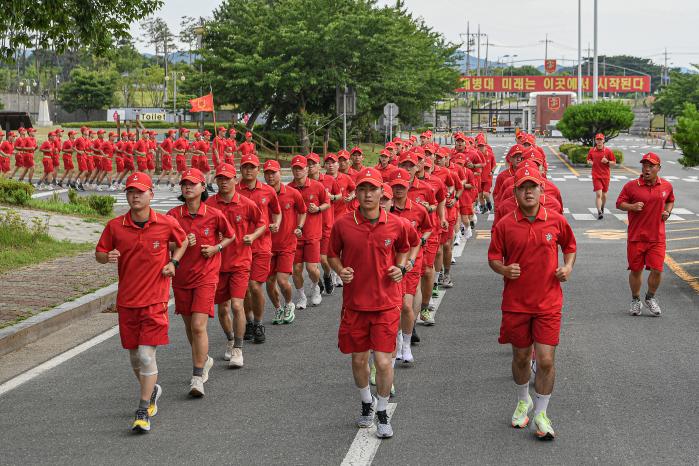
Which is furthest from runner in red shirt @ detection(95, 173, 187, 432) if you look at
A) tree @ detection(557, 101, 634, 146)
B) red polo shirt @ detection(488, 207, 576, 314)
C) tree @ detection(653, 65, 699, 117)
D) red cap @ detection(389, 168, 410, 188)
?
tree @ detection(653, 65, 699, 117)

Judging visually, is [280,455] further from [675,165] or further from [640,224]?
[675,165]

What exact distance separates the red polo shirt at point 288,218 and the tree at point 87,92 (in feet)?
295

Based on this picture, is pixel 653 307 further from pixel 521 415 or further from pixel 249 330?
pixel 521 415

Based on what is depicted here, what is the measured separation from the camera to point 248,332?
10781 millimetres

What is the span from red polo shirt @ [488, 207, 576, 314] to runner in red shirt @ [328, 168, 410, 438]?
30.3 inches

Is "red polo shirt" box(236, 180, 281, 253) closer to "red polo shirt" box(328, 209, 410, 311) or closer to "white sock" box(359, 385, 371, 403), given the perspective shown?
"red polo shirt" box(328, 209, 410, 311)

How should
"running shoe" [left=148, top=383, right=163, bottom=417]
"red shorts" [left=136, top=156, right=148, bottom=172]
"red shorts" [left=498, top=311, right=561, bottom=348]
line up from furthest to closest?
1. "red shorts" [left=136, top=156, right=148, bottom=172]
2. "running shoe" [left=148, top=383, right=163, bottom=417]
3. "red shorts" [left=498, top=311, right=561, bottom=348]

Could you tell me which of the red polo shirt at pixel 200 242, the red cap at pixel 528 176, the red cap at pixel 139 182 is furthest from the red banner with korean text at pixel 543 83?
the red cap at pixel 528 176

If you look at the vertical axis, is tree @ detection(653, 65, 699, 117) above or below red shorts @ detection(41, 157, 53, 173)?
above

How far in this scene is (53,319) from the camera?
37.2 ft

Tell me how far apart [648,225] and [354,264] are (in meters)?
5.73

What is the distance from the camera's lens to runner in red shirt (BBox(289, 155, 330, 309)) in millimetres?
12500

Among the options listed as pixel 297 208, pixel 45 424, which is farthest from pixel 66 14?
pixel 45 424

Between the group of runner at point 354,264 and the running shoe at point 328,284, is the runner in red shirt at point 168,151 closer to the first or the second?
the running shoe at point 328,284
